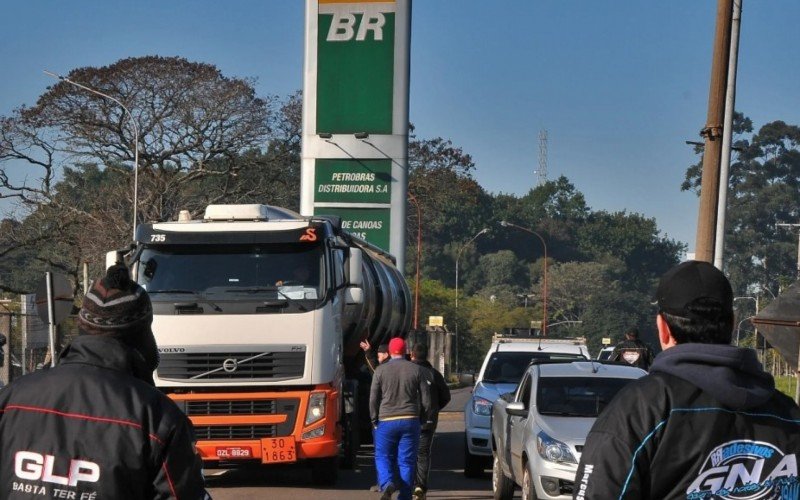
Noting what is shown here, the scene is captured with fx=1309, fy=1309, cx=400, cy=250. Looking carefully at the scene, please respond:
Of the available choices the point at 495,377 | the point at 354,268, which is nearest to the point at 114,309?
the point at 354,268

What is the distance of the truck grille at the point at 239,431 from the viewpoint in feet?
48.0

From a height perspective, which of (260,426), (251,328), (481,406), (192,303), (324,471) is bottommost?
(324,471)

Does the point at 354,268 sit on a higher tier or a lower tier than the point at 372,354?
higher

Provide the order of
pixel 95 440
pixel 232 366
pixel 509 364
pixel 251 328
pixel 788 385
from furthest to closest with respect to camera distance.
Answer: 1. pixel 788 385
2. pixel 509 364
3. pixel 232 366
4. pixel 251 328
5. pixel 95 440

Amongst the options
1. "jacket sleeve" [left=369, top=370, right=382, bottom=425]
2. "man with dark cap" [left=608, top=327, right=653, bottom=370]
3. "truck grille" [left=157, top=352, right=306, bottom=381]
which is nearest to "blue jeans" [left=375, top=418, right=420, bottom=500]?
"jacket sleeve" [left=369, top=370, right=382, bottom=425]

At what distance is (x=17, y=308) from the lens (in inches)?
1607

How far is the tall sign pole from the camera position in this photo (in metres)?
30.2

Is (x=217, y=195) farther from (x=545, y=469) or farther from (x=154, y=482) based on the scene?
(x=154, y=482)

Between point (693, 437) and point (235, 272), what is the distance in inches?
459

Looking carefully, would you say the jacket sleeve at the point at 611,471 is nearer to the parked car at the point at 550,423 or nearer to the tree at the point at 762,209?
the parked car at the point at 550,423

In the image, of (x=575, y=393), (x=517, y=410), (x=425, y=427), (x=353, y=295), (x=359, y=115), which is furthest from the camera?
(x=359, y=115)

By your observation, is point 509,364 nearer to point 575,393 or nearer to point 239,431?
point 239,431

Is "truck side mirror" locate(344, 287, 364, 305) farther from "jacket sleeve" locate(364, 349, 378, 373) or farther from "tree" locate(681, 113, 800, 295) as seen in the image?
"tree" locate(681, 113, 800, 295)

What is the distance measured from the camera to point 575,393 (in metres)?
13.0
